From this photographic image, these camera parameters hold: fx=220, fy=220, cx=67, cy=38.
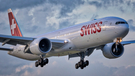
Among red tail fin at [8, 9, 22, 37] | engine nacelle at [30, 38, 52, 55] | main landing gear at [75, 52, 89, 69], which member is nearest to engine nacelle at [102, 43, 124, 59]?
main landing gear at [75, 52, 89, 69]

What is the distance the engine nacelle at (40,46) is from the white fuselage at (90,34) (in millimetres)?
2382

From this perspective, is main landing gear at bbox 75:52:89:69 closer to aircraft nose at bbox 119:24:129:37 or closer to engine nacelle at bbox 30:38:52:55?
engine nacelle at bbox 30:38:52:55

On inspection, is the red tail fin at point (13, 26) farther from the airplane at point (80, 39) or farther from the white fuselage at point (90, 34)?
the white fuselage at point (90, 34)

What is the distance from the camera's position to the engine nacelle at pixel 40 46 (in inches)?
1019

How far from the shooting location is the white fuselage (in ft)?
79.7

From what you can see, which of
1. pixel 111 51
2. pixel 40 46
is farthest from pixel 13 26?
pixel 111 51

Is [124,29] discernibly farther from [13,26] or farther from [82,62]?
[13,26]

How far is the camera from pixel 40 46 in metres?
27.1

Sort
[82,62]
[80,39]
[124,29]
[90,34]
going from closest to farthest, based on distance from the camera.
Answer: [124,29] < [90,34] < [80,39] < [82,62]

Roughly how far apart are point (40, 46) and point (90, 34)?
6.31 meters

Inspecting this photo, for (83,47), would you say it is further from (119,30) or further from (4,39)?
(4,39)

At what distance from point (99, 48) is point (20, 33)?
51.3 ft

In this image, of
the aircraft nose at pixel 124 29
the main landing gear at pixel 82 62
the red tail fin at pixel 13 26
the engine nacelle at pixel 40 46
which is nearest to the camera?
the aircraft nose at pixel 124 29

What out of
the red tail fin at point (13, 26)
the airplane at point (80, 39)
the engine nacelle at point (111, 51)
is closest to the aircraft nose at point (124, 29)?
the airplane at point (80, 39)
